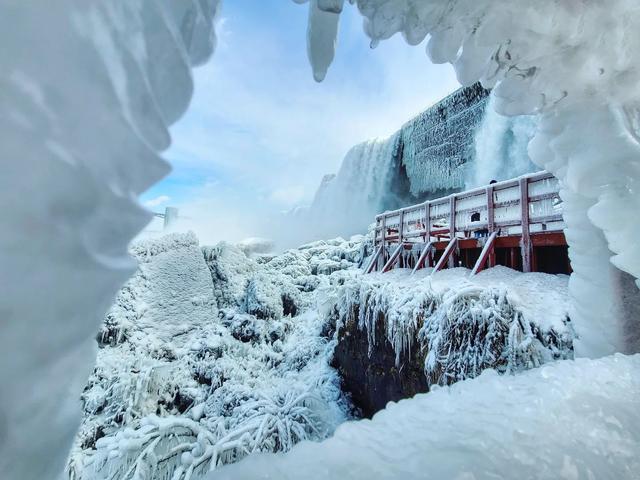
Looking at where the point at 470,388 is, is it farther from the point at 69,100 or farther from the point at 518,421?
the point at 69,100

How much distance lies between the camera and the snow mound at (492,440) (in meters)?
1.25

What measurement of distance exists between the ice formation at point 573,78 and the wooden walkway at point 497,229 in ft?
8.21

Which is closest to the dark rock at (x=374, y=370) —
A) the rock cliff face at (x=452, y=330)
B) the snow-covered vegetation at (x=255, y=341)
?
the rock cliff face at (x=452, y=330)

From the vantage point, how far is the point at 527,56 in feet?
7.05

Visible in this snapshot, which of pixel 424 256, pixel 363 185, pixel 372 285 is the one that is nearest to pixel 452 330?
pixel 372 285

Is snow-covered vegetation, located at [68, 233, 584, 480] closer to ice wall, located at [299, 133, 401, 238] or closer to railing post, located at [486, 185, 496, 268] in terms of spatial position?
railing post, located at [486, 185, 496, 268]

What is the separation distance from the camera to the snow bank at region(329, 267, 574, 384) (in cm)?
352

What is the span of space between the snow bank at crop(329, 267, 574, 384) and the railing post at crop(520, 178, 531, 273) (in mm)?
291

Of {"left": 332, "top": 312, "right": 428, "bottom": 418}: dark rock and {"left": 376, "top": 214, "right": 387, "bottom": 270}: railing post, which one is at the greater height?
{"left": 376, "top": 214, "right": 387, "bottom": 270}: railing post

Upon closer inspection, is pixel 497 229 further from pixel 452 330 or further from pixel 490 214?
Answer: pixel 452 330

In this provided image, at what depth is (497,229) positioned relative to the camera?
6.08m

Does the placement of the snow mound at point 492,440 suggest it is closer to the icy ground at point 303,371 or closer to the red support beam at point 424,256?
the icy ground at point 303,371

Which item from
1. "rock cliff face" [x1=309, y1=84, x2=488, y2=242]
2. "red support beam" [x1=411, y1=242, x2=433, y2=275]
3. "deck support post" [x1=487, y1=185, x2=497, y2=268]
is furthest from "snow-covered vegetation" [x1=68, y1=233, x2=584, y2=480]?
"rock cliff face" [x1=309, y1=84, x2=488, y2=242]

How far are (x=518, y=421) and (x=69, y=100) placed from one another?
7.46ft
